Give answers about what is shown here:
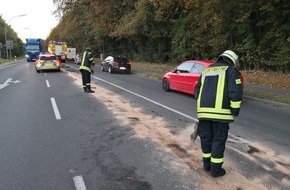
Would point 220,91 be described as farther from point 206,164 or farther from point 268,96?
point 268,96

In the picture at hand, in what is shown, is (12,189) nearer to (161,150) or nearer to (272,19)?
(161,150)

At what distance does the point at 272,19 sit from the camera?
2025 centimetres

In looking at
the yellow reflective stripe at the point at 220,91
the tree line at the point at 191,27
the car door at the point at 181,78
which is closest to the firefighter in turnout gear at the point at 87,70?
the car door at the point at 181,78

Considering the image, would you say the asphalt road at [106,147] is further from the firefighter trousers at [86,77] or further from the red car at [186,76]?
the firefighter trousers at [86,77]

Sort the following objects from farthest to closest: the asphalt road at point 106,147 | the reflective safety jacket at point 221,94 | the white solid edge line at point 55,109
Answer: the white solid edge line at point 55,109, the asphalt road at point 106,147, the reflective safety jacket at point 221,94

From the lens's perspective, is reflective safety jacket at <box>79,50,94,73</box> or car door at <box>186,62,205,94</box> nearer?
car door at <box>186,62,205,94</box>

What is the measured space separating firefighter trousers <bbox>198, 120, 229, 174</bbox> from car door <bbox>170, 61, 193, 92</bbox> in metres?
8.69

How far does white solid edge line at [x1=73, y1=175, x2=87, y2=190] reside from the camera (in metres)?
4.74

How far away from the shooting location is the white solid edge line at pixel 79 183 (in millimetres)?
4742

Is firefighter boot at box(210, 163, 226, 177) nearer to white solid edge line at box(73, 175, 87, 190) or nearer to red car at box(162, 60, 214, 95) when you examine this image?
white solid edge line at box(73, 175, 87, 190)

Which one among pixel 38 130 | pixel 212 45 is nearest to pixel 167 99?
pixel 38 130

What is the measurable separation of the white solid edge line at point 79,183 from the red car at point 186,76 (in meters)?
8.87

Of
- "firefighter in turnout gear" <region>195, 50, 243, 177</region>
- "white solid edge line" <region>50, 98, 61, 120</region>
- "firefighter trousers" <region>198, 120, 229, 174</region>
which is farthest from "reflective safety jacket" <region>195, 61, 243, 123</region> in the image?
"white solid edge line" <region>50, 98, 61, 120</region>

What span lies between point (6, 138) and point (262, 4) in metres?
16.8
